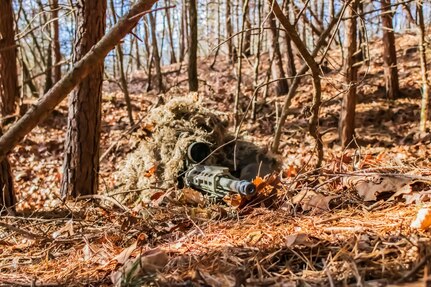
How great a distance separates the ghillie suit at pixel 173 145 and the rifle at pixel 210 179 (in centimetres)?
7

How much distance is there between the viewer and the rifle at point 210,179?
7.67ft

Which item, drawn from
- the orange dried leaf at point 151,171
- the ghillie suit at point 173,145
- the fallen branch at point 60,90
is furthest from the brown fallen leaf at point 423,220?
the orange dried leaf at point 151,171

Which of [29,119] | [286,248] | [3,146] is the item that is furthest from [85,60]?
[286,248]

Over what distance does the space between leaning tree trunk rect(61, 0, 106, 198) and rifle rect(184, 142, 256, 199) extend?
1.15 m

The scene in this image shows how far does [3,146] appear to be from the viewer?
189cm

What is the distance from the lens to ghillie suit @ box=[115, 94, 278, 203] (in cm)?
384

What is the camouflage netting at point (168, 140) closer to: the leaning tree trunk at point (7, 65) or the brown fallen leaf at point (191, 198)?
the brown fallen leaf at point (191, 198)

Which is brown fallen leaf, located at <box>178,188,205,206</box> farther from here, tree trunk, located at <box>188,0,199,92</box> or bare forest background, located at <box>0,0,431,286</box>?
tree trunk, located at <box>188,0,199,92</box>

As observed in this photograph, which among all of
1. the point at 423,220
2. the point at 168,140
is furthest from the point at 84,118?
the point at 423,220

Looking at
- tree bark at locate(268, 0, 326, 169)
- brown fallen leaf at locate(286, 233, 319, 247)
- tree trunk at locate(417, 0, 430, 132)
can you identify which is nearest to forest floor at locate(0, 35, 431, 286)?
brown fallen leaf at locate(286, 233, 319, 247)

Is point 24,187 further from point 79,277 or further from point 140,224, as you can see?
point 79,277

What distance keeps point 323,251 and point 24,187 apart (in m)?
6.79

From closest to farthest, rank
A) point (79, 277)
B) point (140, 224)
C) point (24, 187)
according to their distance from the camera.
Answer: point (79, 277)
point (140, 224)
point (24, 187)

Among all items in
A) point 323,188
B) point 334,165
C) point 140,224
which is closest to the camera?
point 140,224
